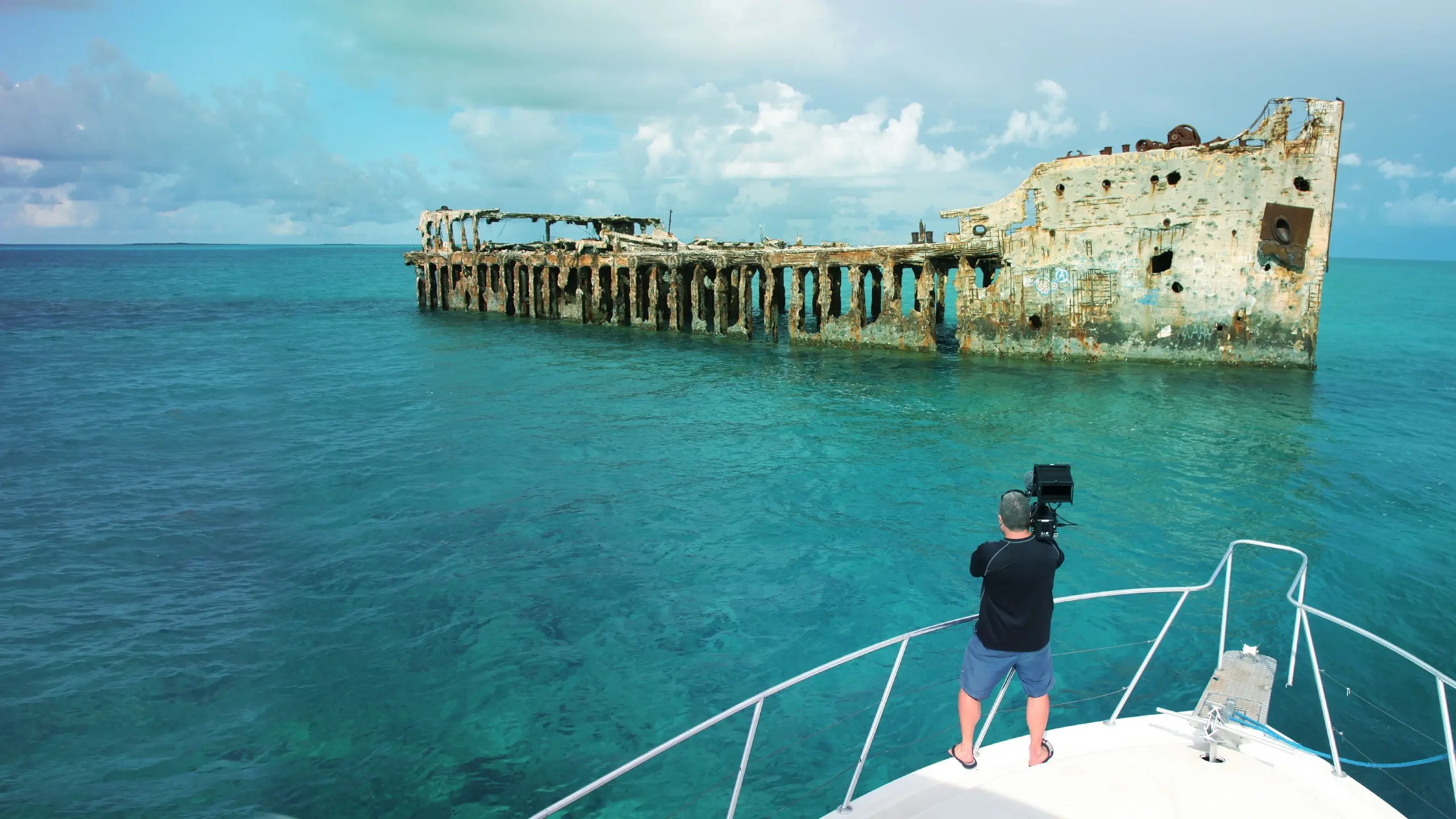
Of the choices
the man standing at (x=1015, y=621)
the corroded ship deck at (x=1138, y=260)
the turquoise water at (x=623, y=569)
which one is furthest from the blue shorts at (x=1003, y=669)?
the corroded ship deck at (x=1138, y=260)

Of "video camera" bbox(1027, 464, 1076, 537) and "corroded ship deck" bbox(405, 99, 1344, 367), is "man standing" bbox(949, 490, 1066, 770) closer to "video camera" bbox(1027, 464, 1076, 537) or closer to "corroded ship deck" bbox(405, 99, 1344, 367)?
"video camera" bbox(1027, 464, 1076, 537)

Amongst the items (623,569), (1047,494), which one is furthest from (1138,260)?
(1047,494)

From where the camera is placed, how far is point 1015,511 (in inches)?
200

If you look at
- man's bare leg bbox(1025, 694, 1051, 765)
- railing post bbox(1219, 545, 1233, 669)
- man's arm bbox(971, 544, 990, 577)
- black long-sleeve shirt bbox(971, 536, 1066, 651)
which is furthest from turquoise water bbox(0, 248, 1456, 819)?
man's arm bbox(971, 544, 990, 577)

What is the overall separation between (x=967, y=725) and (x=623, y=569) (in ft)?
23.0

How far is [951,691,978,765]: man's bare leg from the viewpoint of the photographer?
514 cm

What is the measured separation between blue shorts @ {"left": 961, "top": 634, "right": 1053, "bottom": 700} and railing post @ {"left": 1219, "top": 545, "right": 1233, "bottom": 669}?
4.27 ft

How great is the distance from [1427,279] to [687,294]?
14022 centimetres

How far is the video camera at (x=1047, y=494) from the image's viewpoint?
5.01 meters

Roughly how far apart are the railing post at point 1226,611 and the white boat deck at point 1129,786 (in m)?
0.84

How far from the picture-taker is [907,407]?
68.9 ft

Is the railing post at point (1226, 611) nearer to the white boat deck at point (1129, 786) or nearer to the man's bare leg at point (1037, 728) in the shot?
the white boat deck at point (1129, 786)

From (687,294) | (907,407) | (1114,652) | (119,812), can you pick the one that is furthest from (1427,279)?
(119,812)

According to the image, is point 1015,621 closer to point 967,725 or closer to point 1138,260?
point 967,725
